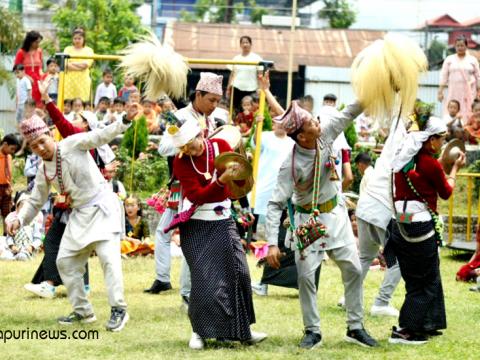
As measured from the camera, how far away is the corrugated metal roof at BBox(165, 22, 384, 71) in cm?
3045

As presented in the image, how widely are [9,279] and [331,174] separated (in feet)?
15.9

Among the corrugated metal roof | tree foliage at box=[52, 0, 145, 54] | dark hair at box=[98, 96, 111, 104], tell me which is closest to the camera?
dark hair at box=[98, 96, 111, 104]

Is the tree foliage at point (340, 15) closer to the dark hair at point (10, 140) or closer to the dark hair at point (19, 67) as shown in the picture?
the dark hair at point (19, 67)

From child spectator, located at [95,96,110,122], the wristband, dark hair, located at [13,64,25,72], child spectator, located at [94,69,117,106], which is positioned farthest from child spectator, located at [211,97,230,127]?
dark hair, located at [13,64,25,72]

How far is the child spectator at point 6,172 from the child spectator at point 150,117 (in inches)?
140

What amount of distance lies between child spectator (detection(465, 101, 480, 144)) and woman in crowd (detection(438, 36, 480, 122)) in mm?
830

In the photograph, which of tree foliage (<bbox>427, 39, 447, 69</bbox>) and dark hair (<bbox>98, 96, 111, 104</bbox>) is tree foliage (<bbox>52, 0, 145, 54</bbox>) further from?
tree foliage (<bbox>427, 39, 447, 69</bbox>)

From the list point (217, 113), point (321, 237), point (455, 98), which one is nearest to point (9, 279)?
point (217, 113)

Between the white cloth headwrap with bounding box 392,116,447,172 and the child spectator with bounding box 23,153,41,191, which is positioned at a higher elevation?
the white cloth headwrap with bounding box 392,116,447,172

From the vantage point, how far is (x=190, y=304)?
7.73 meters

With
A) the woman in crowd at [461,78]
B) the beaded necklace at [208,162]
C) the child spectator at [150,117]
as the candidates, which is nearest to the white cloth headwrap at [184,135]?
the beaded necklace at [208,162]

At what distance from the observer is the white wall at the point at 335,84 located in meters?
26.1

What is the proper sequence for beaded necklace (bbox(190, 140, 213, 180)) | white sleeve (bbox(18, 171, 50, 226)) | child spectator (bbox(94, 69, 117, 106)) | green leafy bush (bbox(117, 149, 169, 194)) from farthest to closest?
child spectator (bbox(94, 69, 117, 106))
green leafy bush (bbox(117, 149, 169, 194))
white sleeve (bbox(18, 171, 50, 226))
beaded necklace (bbox(190, 140, 213, 180))

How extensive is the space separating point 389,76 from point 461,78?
10.7 meters
